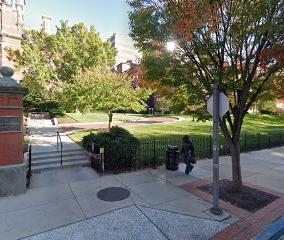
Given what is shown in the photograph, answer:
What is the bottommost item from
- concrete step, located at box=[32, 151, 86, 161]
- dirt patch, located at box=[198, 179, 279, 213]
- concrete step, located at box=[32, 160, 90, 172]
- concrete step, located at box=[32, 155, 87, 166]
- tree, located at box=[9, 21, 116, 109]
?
dirt patch, located at box=[198, 179, 279, 213]

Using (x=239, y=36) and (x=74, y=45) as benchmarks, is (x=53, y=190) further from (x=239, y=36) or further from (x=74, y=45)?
(x=74, y=45)

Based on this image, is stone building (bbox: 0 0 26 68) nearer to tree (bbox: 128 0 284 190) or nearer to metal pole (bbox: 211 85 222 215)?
tree (bbox: 128 0 284 190)

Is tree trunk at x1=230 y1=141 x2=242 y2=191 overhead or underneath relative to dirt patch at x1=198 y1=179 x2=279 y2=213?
overhead

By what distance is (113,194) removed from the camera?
7820 mm

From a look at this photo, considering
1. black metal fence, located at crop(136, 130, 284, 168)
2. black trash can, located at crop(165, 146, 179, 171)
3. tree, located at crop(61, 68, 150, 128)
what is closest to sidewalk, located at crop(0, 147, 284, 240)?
black trash can, located at crop(165, 146, 179, 171)

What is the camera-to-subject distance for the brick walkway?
18.7 feet

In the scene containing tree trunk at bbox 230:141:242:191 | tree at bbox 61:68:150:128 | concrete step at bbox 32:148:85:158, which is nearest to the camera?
tree trunk at bbox 230:141:242:191

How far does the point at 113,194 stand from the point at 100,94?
35.0ft

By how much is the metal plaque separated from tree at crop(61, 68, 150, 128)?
9.34 meters

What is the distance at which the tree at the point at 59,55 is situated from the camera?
25.4m

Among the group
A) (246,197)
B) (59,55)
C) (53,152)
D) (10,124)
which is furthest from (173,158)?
(59,55)

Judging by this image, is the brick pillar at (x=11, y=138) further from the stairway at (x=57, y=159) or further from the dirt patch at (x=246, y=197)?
the dirt patch at (x=246, y=197)

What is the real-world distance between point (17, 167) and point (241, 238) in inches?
Result: 253

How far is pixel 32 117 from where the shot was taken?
2878 centimetres
